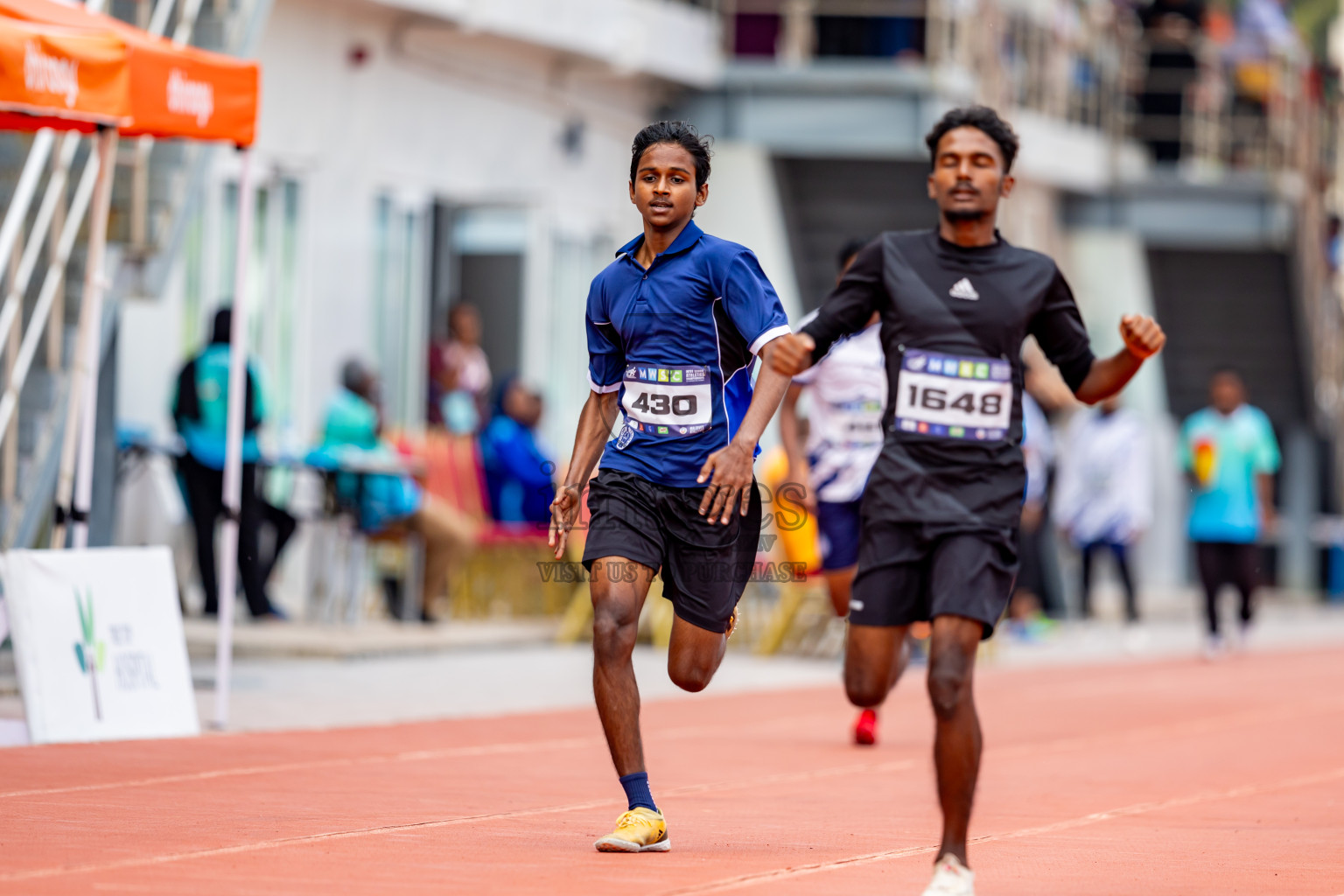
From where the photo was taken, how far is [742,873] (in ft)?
22.3

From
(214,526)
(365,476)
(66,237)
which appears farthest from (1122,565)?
(66,237)

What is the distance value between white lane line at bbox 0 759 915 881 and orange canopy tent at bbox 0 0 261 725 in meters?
2.69

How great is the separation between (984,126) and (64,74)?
450 cm

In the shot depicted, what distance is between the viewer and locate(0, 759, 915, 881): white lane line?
21.4 ft

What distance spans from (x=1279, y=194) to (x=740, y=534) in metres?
21.0

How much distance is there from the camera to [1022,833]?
8172 mm

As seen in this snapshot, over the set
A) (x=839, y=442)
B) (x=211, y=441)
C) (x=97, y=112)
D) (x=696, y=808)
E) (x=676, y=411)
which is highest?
(x=97, y=112)

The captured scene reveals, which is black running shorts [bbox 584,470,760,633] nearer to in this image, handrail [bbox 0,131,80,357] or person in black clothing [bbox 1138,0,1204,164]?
handrail [bbox 0,131,80,357]

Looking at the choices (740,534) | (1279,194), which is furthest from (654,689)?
(1279,194)

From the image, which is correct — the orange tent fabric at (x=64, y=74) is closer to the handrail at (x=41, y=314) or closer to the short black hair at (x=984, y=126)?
the handrail at (x=41, y=314)

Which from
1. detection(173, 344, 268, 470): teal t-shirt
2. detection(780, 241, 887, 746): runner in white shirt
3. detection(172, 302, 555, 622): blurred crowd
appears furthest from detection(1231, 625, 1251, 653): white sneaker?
detection(173, 344, 268, 470): teal t-shirt

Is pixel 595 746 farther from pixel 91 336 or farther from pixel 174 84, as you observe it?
pixel 174 84

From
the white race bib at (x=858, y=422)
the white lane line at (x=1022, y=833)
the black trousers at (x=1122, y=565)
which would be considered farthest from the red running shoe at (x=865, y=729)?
the black trousers at (x=1122, y=565)

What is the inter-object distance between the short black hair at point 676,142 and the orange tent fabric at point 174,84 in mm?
3395
